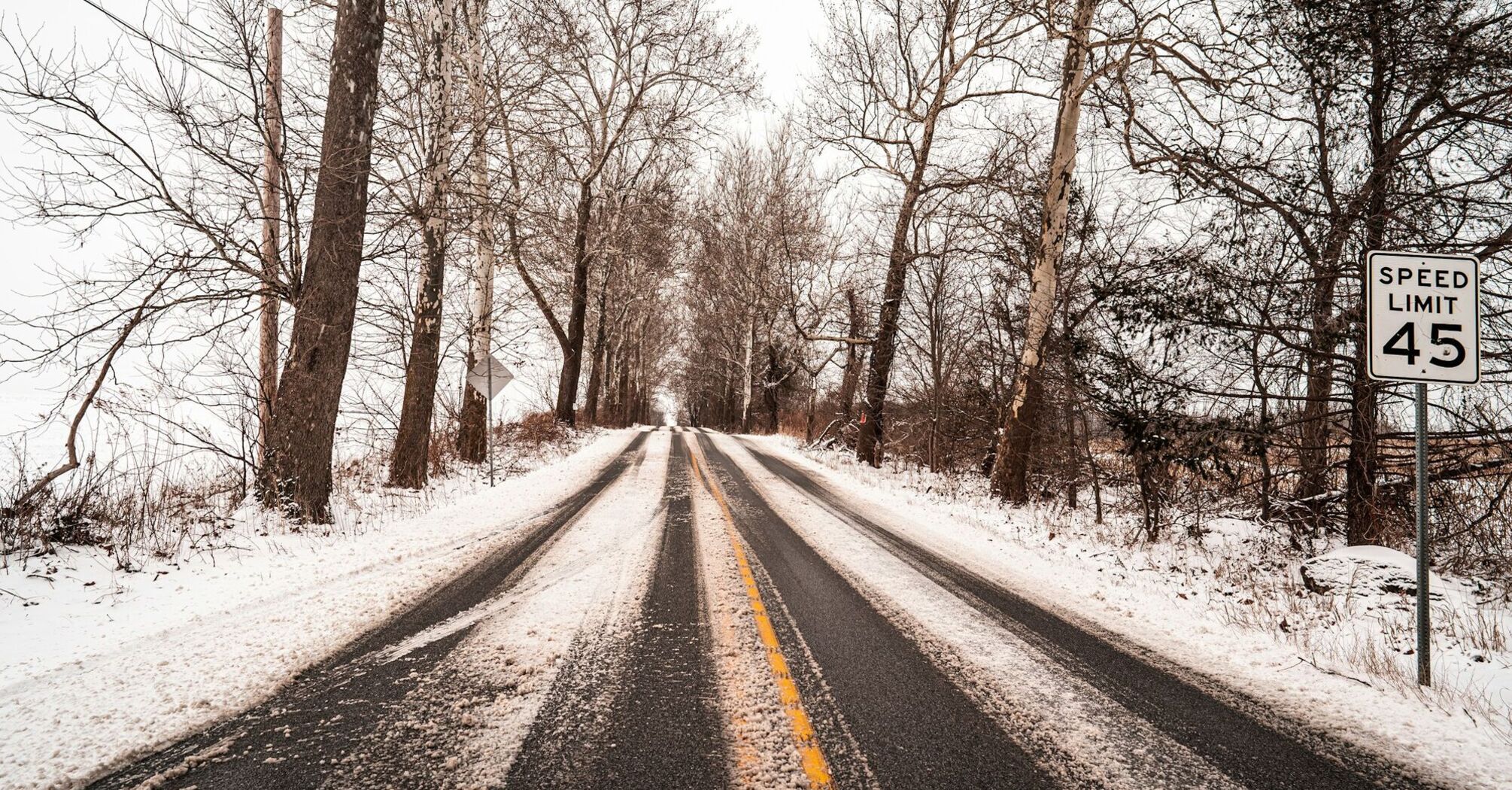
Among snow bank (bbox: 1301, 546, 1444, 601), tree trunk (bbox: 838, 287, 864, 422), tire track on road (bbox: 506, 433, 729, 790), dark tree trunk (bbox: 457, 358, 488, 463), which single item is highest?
tree trunk (bbox: 838, 287, 864, 422)

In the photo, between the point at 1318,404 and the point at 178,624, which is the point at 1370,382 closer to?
the point at 1318,404

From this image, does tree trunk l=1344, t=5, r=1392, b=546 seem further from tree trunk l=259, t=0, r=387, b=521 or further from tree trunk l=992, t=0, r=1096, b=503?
tree trunk l=259, t=0, r=387, b=521

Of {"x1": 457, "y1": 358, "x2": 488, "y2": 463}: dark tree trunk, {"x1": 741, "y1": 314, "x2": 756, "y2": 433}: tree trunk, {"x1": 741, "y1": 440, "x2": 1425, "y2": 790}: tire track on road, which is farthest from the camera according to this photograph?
{"x1": 741, "y1": 314, "x2": 756, "y2": 433}: tree trunk

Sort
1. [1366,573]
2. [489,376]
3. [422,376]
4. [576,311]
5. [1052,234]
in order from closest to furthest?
[1366,573]
[1052,234]
[422,376]
[489,376]
[576,311]

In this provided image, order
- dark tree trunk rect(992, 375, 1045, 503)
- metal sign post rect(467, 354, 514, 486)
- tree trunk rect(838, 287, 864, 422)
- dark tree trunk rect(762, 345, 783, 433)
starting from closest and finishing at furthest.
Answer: dark tree trunk rect(992, 375, 1045, 503), metal sign post rect(467, 354, 514, 486), tree trunk rect(838, 287, 864, 422), dark tree trunk rect(762, 345, 783, 433)

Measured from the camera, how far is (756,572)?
5.94m

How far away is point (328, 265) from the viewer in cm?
729

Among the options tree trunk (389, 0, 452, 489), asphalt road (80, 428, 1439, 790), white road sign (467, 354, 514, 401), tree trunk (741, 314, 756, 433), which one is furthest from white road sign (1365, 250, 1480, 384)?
tree trunk (741, 314, 756, 433)

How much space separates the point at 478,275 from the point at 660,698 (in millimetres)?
10979

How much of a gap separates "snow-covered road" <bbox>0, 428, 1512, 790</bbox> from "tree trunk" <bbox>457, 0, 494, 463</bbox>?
650cm

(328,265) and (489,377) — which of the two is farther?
(489,377)

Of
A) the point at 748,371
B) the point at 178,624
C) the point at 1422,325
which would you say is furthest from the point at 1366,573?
the point at 748,371

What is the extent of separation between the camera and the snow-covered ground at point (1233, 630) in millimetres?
3340

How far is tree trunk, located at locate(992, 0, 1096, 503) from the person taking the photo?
33.5 feet
